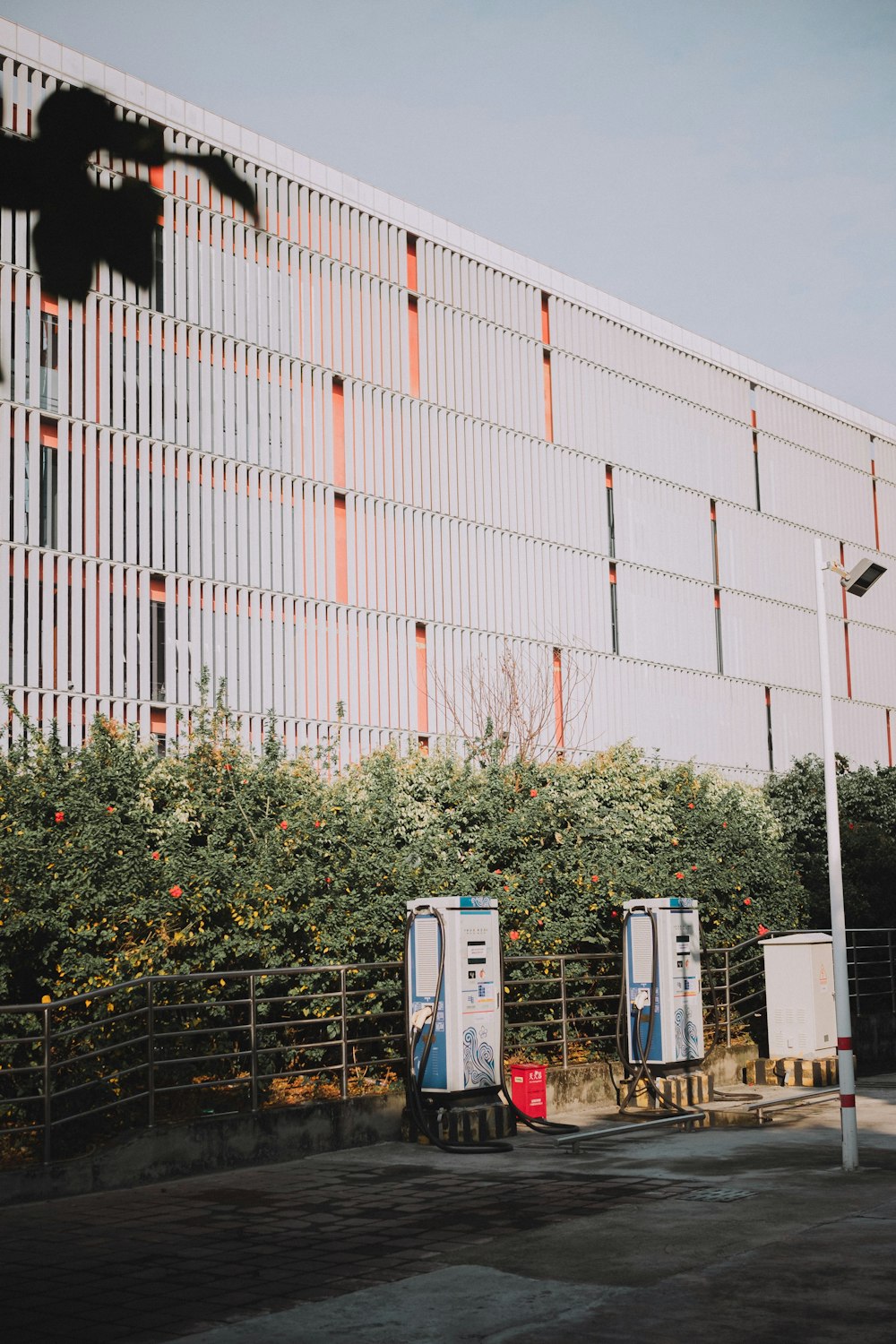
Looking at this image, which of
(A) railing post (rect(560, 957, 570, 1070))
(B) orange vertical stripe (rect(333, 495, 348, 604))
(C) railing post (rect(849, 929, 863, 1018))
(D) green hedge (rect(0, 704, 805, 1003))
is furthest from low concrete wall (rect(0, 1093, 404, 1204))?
(B) orange vertical stripe (rect(333, 495, 348, 604))

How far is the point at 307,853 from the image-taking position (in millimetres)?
13766

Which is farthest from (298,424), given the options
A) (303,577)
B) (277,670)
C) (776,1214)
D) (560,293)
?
(776,1214)

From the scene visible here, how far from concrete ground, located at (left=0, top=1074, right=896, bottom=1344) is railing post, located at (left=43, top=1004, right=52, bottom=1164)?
45cm

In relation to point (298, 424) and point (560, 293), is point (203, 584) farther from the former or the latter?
point (560, 293)

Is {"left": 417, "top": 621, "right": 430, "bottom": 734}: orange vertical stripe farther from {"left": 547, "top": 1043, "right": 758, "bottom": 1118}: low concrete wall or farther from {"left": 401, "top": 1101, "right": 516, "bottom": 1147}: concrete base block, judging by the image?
{"left": 401, "top": 1101, "right": 516, "bottom": 1147}: concrete base block

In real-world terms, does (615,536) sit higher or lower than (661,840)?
higher

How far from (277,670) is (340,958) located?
77.5 feet

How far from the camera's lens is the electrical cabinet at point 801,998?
16422 millimetres

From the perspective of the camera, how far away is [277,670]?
121 ft

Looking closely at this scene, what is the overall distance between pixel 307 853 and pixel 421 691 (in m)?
26.2


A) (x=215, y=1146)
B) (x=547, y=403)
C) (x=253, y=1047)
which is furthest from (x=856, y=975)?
(x=547, y=403)

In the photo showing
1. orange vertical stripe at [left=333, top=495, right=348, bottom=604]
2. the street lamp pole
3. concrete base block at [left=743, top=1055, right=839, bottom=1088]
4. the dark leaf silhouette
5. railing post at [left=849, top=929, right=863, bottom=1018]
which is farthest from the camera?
orange vertical stripe at [left=333, top=495, right=348, bottom=604]

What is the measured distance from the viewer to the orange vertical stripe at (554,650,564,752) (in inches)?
1620

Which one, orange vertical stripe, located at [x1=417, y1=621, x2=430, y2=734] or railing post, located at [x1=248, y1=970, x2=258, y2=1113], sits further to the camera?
orange vertical stripe, located at [x1=417, y1=621, x2=430, y2=734]
